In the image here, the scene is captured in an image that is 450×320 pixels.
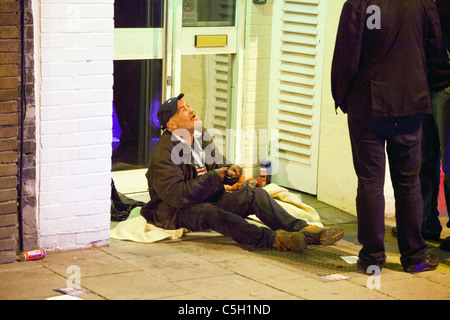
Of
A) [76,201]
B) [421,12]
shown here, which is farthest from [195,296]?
[421,12]

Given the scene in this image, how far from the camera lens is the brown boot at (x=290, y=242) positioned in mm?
7004

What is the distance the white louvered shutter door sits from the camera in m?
8.79

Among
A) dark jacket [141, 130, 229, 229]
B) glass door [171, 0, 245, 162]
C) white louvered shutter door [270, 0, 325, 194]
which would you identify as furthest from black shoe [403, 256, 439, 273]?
glass door [171, 0, 245, 162]

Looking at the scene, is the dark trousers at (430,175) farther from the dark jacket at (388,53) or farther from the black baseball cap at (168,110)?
the black baseball cap at (168,110)

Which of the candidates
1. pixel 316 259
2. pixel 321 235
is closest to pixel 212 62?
pixel 321 235

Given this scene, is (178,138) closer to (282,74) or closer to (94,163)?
(94,163)

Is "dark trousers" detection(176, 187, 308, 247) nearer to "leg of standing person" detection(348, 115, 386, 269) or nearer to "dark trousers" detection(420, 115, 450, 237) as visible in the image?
"leg of standing person" detection(348, 115, 386, 269)

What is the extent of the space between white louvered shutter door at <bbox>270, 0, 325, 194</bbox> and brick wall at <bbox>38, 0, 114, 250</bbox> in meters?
2.73

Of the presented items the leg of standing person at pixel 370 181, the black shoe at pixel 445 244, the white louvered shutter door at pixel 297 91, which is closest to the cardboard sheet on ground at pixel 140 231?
the black shoe at pixel 445 244

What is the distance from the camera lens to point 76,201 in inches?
265

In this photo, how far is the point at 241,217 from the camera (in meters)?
7.28

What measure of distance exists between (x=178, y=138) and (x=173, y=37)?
1605 mm

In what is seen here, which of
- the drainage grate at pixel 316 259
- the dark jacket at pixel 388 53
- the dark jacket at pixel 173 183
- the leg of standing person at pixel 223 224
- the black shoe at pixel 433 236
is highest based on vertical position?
the dark jacket at pixel 388 53
